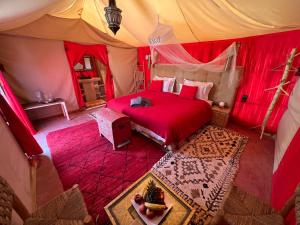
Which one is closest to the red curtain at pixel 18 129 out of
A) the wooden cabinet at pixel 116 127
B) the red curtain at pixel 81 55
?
the wooden cabinet at pixel 116 127

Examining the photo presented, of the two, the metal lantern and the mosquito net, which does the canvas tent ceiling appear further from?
the metal lantern

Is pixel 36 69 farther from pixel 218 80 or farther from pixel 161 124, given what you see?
pixel 218 80

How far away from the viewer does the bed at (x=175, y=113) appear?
2182 millimetres

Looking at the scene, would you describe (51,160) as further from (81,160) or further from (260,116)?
(260,116)

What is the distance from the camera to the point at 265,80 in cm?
260

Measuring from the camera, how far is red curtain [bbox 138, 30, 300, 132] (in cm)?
232

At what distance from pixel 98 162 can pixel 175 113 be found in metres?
1.55

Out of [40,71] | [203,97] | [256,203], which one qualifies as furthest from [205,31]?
[40,71]

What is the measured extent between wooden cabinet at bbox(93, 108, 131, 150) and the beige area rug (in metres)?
0.80

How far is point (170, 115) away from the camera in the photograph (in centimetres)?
229

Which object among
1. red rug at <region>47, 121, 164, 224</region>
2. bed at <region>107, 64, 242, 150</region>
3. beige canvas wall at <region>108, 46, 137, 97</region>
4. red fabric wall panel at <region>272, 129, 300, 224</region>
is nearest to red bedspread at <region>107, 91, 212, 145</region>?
bed at <region>107, 64, 242, 150</region>

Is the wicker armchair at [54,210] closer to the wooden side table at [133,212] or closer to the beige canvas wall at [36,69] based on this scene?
the wooden side table at [133,212]

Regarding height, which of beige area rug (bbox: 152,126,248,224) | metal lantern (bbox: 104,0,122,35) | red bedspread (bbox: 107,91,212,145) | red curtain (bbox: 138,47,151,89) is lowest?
beige area rug (bbox: 152,126,248,224)

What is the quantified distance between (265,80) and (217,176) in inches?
87.1
